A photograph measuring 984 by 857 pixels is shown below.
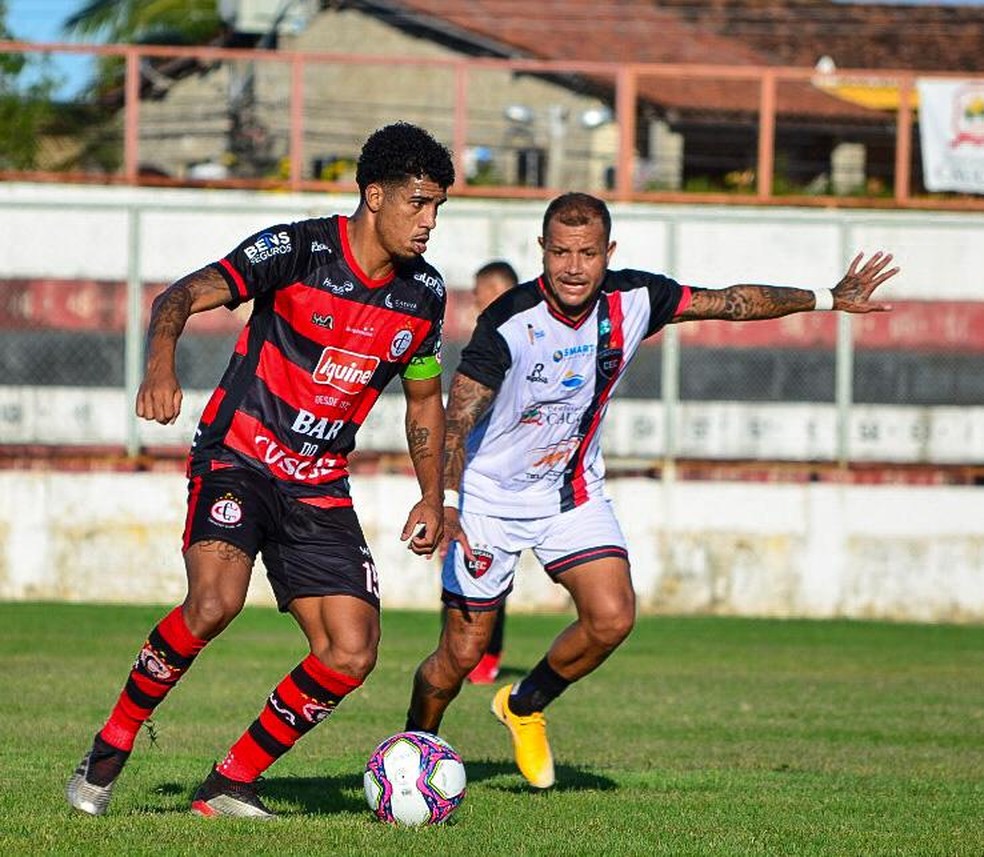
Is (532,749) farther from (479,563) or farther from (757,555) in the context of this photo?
(757,555)

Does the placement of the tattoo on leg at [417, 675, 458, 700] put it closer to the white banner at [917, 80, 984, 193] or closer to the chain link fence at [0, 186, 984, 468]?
the chain link fence at [0, 186, 984, 468]

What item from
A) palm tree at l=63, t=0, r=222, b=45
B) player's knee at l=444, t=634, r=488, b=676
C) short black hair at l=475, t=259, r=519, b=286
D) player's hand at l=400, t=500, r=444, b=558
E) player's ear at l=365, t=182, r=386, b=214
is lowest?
player's knee at l=444, t=634, r=488, b=676

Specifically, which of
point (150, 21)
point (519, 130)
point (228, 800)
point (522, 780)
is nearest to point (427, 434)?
point (228, 800)

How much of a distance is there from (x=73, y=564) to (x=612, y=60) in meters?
18.6

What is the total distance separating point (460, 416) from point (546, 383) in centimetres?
50

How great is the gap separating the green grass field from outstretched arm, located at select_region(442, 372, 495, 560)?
1079 millimetres

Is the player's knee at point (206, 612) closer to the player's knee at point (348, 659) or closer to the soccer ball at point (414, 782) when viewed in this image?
the player's knee at point (348, 659)

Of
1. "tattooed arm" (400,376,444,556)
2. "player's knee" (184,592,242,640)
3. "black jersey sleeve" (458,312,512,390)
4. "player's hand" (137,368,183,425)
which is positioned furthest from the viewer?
"black jersey sleeve" (458,312,512,390)

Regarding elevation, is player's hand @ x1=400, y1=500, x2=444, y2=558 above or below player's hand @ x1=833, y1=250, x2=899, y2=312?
below

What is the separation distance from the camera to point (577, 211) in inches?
305

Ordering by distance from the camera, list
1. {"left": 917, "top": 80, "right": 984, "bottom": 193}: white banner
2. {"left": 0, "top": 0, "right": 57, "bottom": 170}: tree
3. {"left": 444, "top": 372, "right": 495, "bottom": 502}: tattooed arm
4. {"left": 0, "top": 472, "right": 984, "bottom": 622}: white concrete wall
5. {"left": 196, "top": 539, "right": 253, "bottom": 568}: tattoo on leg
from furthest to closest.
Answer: {"left": 0, "top": 0, "right": 57, "bottom": 170}: tree → {"left": 917, "top": 80, "right": 984, "bottom": 193}: white banner → {"left": 0, "top": 472, "right": 984, "bottom": 622}: white concrete wall → {"left": 444, "top": 372, "right": 495, "bottom": 502}: tattooed arm → {"left": 196, "top": 539, "right": 253, "bottom": 568}: tattoo on leg

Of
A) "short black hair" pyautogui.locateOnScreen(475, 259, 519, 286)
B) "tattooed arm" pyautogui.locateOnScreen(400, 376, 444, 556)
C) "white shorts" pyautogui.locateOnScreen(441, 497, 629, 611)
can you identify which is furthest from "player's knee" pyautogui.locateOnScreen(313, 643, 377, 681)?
"short black hair" pyautogui.locateOnScreen(475, 259, 519, 286)

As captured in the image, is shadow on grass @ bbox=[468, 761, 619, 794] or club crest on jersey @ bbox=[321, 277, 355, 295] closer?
club crest on jersey @ bbox=[321, 277, 355, 295]

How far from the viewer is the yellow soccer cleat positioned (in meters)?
7.90
